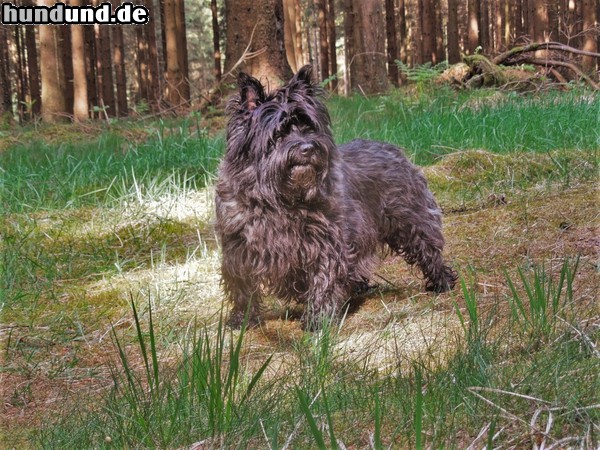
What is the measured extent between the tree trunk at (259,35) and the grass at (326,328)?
136 cm

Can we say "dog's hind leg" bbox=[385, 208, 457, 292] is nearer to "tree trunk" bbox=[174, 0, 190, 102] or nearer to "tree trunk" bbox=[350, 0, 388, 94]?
"tree trunk" bbox=[350, 0, 388, 94]

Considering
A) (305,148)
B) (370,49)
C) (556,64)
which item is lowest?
(305,148)

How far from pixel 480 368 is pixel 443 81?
1343 cm

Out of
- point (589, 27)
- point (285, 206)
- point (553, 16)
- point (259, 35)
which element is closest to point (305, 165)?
point (285, 206)

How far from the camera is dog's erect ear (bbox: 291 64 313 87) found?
519cm

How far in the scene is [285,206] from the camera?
521cm

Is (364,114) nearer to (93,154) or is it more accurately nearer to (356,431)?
(93,154)

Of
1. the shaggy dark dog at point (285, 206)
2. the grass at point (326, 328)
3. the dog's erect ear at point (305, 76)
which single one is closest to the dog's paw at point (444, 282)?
the grass at point (326, 328)

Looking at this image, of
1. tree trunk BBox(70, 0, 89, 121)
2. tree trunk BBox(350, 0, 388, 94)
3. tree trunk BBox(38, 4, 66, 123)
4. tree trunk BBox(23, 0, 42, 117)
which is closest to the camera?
tree trunk BBox(38, 4, 66, 123)

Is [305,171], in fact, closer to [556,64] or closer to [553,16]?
[556,64]

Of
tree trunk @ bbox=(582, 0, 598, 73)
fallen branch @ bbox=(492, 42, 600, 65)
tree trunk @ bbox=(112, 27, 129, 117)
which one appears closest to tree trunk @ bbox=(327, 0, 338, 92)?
tree trunk @ bbox=(112, 27, 129, 117)

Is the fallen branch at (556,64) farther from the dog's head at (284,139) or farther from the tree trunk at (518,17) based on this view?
the tree trunk at (518,17)

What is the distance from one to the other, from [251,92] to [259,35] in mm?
6237

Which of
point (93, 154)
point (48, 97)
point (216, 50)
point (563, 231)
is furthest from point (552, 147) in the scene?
point (216, 50)
